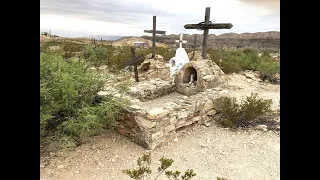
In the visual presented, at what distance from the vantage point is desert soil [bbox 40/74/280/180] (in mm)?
3912

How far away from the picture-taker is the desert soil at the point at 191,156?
3912 mm

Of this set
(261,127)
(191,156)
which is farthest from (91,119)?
(261,127)

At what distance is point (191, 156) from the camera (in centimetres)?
461

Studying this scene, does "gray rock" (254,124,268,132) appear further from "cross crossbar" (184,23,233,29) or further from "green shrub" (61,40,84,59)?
"green shrub" (61,40,84,59)

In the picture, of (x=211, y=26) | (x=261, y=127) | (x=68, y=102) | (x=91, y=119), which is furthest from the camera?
(x=211, y=26)

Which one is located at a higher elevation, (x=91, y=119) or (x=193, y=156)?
(x=91, y=119)

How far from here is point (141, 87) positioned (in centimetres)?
805

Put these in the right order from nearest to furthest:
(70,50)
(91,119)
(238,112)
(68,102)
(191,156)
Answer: (91,119), (68,102), (191,156), (238,112), (70,50)

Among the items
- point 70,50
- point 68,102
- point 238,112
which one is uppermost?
point 70,50

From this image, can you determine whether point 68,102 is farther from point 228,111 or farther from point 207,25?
point 207,25

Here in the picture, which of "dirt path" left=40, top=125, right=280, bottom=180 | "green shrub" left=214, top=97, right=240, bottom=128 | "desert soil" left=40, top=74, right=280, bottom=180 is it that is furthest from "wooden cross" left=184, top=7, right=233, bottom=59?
"dirt path" left=40, top=125, right=280, bottom=180

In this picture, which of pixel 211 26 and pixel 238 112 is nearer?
pixel 238 112
